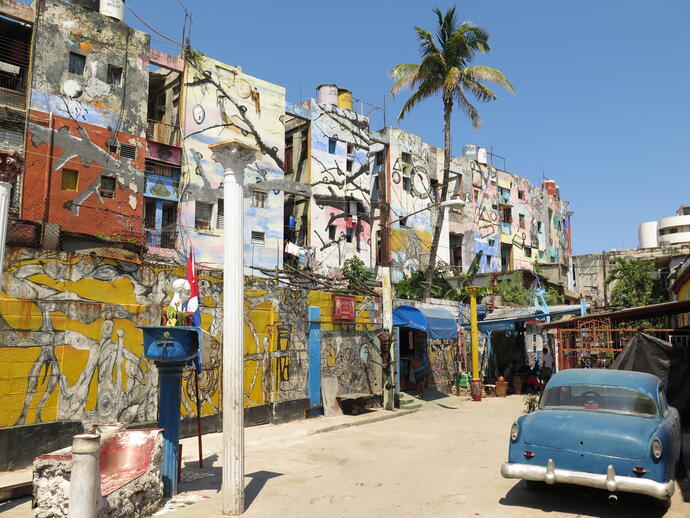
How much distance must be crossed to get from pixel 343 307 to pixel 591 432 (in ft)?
36.5

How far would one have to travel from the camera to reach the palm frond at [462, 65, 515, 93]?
28016mm

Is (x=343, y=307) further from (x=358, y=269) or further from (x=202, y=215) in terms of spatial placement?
(x=358, y=269)

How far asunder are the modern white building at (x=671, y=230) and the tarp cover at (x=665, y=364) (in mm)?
93106

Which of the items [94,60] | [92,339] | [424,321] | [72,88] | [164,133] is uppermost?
[94,60]

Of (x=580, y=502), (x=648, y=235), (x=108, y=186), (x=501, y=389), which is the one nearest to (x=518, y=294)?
(x=501, y=389)

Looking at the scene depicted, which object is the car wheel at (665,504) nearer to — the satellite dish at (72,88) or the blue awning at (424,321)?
the blue awning at (424,321)

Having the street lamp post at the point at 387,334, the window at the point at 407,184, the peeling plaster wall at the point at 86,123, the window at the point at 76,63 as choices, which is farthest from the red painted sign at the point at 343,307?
the window at the point at 407,184

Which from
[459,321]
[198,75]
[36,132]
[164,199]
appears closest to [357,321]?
[459,321]

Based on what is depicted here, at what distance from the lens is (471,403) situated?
2108 centimetres

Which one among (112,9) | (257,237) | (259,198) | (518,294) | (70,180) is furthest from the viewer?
(518,294)

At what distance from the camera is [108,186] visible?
24.3 meters

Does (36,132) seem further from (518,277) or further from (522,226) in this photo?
(522,226)

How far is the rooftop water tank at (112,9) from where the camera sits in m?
25.6

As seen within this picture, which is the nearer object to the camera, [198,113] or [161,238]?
[161,238]
